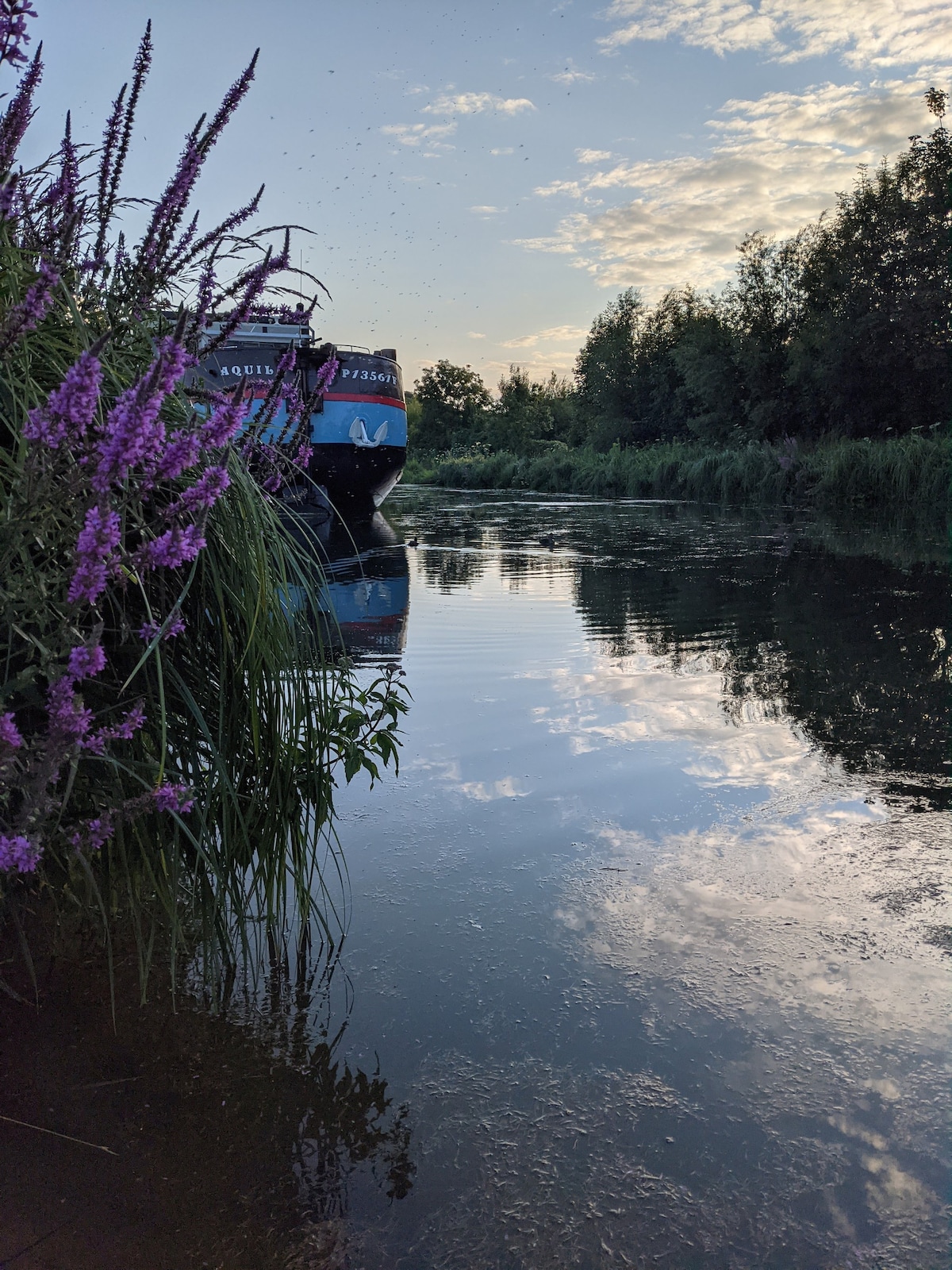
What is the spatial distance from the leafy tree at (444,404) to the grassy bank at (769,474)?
137 ft

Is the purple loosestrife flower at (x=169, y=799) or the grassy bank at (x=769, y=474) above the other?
the grassy bank at (x=769, y=474)

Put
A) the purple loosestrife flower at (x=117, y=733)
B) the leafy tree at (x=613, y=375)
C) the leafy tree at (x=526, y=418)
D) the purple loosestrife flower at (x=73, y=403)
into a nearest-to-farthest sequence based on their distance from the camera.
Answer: the purple loosestrife flower at (x=73, y=403)
the purple loosestrife flower at (x=117, y=733)
the leafy tree at (x=613, y=375)
the leafy tree at (x=526, y=418)

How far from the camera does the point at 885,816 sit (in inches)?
142

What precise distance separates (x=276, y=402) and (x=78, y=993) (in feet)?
5.40

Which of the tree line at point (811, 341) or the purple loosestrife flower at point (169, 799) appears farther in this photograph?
the tree line at point (811, 341)

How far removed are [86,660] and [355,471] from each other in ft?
59.7

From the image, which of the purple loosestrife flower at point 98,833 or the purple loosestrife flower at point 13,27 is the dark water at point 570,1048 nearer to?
the purple loosestrife flower at point 98,833

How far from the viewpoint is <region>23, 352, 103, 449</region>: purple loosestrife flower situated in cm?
127

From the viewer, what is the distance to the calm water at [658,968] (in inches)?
68.8

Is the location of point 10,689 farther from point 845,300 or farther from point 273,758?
point 845,300

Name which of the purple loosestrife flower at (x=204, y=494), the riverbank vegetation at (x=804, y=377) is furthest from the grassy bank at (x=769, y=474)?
the purple loosestrife flower at (x=204, y=494)

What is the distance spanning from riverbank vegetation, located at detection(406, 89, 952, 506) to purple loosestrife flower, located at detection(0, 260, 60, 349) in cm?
2073

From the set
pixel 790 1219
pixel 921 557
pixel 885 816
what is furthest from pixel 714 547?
pixel 790 1219

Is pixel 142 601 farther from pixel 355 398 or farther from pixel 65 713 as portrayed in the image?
pixel 355 398
